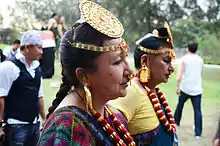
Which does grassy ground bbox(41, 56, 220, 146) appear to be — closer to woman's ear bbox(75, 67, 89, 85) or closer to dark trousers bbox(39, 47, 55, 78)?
dark trousers bbox(39, 47, 55, 78)

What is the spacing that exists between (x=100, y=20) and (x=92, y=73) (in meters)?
0.21

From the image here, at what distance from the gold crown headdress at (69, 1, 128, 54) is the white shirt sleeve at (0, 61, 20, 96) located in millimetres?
1519

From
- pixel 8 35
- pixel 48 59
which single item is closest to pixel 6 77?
pixel 48 59

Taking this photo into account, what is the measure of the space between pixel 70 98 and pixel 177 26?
7460 mm

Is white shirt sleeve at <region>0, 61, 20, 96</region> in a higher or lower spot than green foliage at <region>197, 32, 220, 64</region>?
higher

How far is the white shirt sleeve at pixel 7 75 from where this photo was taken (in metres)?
2.81

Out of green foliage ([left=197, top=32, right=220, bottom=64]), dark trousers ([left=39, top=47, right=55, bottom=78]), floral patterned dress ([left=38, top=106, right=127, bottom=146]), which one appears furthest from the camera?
green foliage ([left=197, top=32, right=220, bottom=64])

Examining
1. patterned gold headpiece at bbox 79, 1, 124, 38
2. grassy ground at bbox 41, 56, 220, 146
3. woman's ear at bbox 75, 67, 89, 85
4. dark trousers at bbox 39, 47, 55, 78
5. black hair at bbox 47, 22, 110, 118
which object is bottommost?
grassy ground at bbox 41, 56, 220, 146

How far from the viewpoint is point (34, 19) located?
8148mm

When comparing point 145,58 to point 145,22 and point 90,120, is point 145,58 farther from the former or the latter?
point 145,22

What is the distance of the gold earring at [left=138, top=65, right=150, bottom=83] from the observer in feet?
7.30

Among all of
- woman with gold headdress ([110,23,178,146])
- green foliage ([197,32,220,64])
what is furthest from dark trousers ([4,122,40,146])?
green foliage ([197,32,220,64])

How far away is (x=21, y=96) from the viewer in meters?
2.92

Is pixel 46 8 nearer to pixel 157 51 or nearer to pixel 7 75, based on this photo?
pixel 7 75
